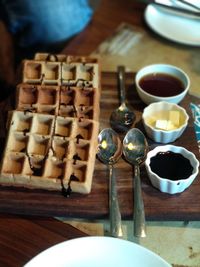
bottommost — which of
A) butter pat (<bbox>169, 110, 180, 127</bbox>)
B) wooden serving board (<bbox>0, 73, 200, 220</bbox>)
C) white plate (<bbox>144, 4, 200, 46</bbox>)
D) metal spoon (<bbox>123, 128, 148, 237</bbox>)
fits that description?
wooden serving board (<bbox>0, 73, 200, 220</bbox>)

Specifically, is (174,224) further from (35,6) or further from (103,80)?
(35,6)

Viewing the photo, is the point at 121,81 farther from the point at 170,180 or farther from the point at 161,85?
the point at 170,180

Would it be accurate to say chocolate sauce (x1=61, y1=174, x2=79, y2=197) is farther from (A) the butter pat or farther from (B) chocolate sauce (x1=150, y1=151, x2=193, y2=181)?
(A) the butter pat

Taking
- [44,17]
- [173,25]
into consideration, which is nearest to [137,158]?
[173,25]

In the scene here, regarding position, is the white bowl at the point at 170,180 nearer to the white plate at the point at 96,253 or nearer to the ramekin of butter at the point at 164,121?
the ramekin of butter at the point at 164,121

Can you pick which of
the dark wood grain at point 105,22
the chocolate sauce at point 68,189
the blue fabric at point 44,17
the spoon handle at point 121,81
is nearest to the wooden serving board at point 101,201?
the chocolate sauce at point 68,189

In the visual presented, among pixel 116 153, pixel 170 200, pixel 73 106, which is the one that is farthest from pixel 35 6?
pixel 170 200

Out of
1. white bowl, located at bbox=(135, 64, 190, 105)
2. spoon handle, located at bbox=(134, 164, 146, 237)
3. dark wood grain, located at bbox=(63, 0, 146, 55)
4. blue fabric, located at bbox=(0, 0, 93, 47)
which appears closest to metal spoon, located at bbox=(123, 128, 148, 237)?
spoon handle, located at bbox=(134, 164, 146, 237)
